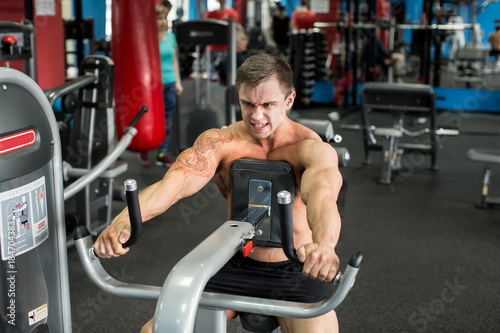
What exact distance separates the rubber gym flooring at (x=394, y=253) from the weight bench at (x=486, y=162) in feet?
0.31

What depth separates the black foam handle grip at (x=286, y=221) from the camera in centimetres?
109

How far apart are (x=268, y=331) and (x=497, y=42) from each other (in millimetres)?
6365

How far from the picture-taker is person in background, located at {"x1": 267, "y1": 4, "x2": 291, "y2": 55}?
8.47 m

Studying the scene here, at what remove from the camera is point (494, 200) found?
412 cm

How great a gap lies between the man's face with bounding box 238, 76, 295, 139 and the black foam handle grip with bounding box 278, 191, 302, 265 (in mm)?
465

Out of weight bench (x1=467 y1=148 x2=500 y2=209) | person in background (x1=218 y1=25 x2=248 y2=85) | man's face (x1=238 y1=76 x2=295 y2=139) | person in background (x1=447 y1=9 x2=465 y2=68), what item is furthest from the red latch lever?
person in background (x1=447 y1=9 x2=465 y2=68)

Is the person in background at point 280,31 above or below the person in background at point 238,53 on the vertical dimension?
above

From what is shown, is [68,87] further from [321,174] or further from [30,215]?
[321,174]

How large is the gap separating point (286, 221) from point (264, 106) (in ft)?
1.64

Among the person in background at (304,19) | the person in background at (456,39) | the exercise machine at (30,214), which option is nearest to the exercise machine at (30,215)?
the exercise machine at (30,214)

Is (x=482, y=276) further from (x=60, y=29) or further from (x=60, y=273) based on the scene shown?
(x=60, y=29)

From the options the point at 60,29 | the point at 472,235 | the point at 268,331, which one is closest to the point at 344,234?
the point at 472,235

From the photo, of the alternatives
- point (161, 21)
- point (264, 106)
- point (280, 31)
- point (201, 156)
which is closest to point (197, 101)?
point (161, 21)

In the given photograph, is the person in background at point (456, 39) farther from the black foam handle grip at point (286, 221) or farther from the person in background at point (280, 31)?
the black foam handle grip at point (286, 221)
